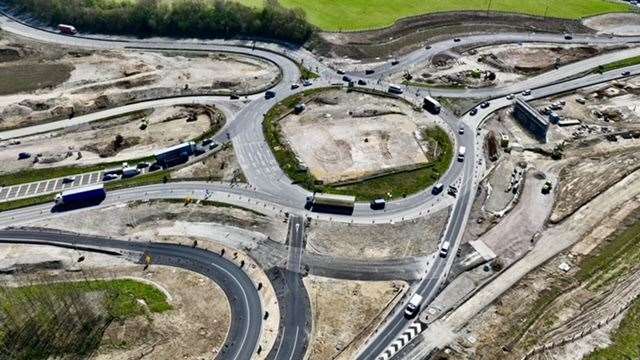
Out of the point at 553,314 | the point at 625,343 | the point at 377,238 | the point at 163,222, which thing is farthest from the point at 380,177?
the point at 625,343

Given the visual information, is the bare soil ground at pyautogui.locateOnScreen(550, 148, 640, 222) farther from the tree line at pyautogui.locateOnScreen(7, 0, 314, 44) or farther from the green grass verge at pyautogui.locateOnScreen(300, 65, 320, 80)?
the tree line at pyautogui.locateOnScreen(7, 0, 314, 44)

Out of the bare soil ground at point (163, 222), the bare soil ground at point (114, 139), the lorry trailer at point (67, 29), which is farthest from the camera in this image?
the lorry trailer at point (67, 29)

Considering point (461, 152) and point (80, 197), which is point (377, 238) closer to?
point (461, 152)

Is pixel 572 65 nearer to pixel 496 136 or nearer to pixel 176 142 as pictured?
pixel 496 136

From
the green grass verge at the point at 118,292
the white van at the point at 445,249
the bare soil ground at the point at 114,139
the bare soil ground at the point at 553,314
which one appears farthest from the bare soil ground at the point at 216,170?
the bare soil ground at the point at 553,314

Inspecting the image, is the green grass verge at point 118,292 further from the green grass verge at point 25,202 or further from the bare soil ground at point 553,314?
the bare soil ground at point 553,314

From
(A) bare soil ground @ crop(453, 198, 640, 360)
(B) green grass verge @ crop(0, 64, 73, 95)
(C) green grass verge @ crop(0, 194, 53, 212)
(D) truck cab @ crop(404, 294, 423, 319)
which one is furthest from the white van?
(B) green grass verge @ crop(0, 64, 73, 95)
